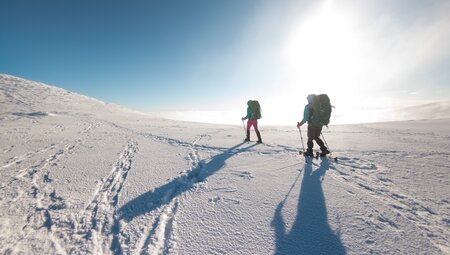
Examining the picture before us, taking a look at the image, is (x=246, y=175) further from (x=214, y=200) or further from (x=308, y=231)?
(x=308, y=231)

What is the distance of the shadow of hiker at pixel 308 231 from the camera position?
110 inches

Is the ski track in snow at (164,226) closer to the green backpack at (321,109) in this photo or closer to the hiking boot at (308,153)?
the hiking boot at (308,153)

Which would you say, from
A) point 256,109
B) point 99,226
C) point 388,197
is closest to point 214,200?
point 99,226

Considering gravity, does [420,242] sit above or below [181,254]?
above

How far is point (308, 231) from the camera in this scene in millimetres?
3141

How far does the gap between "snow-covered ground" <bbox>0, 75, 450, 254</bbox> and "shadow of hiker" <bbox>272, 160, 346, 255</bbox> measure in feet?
0.05

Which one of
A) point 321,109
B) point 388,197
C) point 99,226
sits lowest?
point 99,226

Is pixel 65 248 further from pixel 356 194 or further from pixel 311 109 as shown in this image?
pixel 311 109

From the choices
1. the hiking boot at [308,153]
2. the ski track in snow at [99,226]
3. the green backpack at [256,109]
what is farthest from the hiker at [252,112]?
the ski track in snow at [99,226]

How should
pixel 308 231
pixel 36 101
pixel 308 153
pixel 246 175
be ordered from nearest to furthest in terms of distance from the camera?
pixel 308 231 → pixel 246 175 → pixel 308 153 → pixel 36 101

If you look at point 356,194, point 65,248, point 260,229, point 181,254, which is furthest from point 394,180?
point 65,248

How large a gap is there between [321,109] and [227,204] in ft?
16.2

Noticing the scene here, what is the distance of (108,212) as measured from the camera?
12.4ft

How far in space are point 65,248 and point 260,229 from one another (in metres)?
2.82
